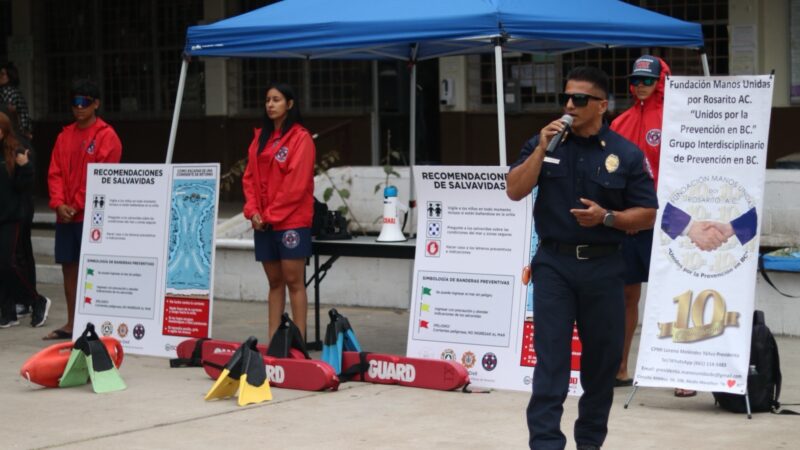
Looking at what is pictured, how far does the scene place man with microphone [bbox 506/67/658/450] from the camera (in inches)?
231

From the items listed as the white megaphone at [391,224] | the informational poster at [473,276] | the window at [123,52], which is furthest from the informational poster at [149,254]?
the window at [123,52]

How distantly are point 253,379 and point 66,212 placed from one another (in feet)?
9.37

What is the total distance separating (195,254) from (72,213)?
4.22ft

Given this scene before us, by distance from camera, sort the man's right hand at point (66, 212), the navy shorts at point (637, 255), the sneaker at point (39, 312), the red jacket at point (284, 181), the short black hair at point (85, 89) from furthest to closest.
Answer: the sneaker at point (39, 312) → the short black hair at point (85, 89) → the man's right hand at point (66, 212) → the red jacket at point (284, 181) → the navy shorts at point (637, 255)

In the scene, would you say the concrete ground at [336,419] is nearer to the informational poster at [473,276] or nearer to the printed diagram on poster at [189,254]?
the informational poster at [473,276]

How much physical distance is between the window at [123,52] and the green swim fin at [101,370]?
10.6m

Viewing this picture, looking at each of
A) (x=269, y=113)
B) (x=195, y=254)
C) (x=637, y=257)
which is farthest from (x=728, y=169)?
(x=195, y=254)

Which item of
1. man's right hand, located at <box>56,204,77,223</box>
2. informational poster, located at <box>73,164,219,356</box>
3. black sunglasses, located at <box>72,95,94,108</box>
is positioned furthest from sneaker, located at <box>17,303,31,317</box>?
black sunglasses, located at <box>72,95,94,108</box>

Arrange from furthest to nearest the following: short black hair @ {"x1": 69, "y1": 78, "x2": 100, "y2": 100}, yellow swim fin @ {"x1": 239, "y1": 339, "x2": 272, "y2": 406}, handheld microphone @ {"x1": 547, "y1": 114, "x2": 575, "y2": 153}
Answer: short black hair @ {"x1": 69, "y1": 78, "x2": 100, "y2": 100} → yellow swim fin @ {"x1": 239, "y1": 339, "x2": 272, "y2": 406} → handheld microphone @ {"x1": 547, "y1": 114, "x2": 575, "y2": 153}

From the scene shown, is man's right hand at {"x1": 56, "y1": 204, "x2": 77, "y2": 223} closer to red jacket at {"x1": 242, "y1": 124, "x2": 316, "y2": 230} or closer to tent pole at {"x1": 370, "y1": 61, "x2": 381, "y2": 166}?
red jacket at {"x1": 242, "y1": 124, "x2": 316, "y2": 230}

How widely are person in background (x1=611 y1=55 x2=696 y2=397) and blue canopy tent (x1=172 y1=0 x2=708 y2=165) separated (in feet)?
2.38

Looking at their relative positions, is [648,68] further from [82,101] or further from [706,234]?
[82,101]

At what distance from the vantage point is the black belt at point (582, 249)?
593 centimetres

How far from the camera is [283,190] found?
8922 millimetres
